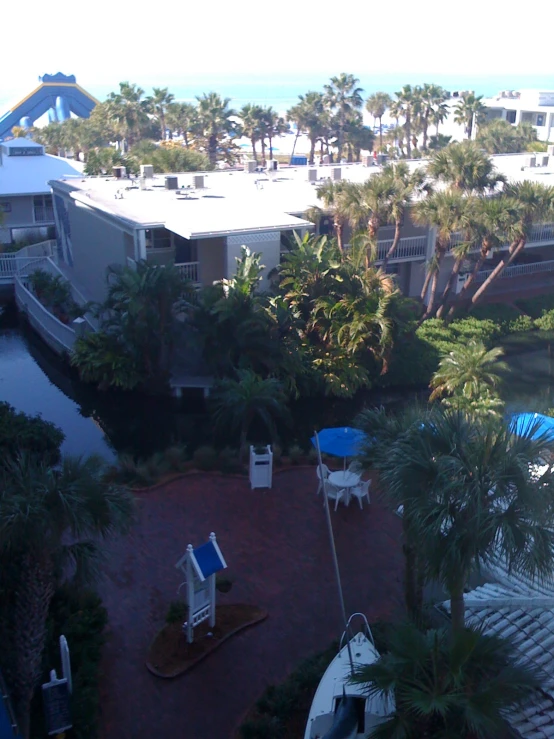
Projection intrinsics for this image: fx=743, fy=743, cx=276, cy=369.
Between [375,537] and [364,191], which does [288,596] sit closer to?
[375,537]

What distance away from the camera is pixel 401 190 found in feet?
78.9

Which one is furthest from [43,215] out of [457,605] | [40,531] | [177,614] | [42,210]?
[457,605]

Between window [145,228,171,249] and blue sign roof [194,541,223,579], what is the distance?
15.1m

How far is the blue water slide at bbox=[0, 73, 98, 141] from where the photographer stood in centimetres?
7394

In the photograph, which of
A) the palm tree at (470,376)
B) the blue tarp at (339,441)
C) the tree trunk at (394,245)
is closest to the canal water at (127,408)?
the palm tree at (470,376)

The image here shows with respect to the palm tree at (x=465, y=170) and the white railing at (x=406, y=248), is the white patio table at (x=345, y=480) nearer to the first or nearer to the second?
the palm tree at (x=465, y=170)

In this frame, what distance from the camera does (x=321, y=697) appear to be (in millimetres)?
8086

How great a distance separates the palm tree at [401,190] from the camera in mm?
23953

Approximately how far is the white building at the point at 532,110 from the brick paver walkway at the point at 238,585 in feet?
225

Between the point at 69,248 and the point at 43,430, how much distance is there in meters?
16.2

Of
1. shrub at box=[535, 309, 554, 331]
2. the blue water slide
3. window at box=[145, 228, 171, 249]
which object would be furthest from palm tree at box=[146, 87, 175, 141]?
shrub at box=[535, 309, 554, 331]

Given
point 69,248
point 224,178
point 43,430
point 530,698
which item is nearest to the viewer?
point 530,698

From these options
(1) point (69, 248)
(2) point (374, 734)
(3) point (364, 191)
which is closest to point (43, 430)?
(2) point (374, 734)

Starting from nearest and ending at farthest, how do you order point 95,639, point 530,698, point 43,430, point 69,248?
point 530,698 < point 95,639 < point 43,430 < point 69,248
